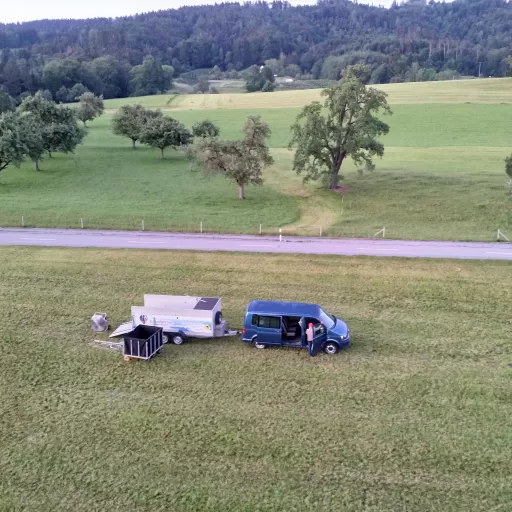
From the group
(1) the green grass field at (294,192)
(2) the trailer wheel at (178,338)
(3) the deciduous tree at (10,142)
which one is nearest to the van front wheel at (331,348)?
(2) the trailer wheel at (178,338)

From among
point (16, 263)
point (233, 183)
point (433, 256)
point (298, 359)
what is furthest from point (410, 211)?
point (16, 263)

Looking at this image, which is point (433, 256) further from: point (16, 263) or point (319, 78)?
point (319, 78)

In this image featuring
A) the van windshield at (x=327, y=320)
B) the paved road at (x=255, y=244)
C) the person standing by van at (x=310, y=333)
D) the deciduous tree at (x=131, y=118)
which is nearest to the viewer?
the person standing by van at (x=310, y=333)

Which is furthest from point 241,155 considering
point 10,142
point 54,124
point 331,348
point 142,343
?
point 54,124

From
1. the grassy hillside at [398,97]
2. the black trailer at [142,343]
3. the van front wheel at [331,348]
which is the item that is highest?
the grassy hillside at [398,97]

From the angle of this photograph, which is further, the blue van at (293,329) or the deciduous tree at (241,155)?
the deciduous tree at (241,155)

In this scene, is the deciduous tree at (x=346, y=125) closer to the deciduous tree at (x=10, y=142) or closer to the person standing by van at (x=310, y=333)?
the deciduous tree at (x=10, y=142)

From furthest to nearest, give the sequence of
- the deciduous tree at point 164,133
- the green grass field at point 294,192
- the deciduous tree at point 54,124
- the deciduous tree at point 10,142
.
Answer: the deciduous tree at point 164,133, the deciduous tree at point 54,124, the deciduous tree at point 10,142, the green grass field at point 294,192

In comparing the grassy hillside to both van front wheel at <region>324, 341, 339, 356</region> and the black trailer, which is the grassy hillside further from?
the black trailer

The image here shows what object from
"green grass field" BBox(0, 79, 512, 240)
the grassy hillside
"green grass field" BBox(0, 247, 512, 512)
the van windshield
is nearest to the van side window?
"green grass field" BBox(0, 247, 512, 512)
